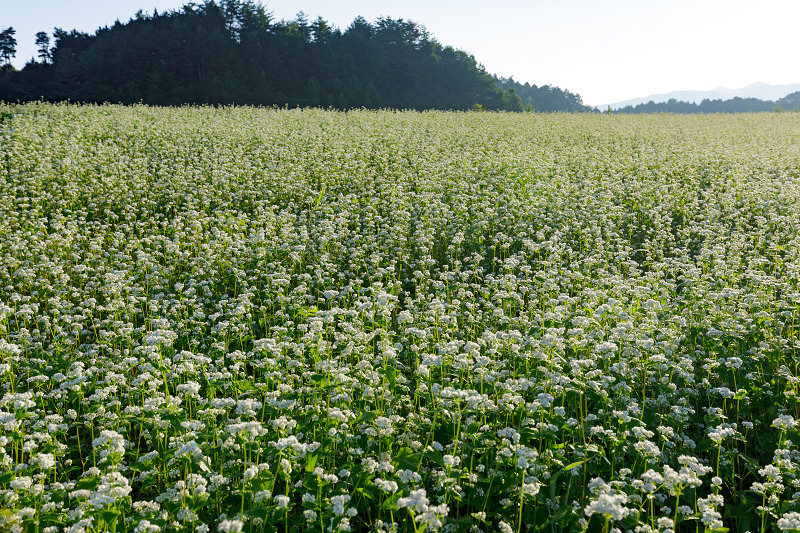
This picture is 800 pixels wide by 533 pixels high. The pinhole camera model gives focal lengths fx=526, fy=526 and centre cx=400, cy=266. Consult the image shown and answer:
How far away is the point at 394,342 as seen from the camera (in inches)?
300

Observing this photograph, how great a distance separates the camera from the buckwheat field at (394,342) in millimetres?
4328

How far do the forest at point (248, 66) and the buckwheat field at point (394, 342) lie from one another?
41.3 meters

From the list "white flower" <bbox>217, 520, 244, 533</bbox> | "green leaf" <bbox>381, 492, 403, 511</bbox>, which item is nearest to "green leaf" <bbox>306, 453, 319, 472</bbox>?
"green leaf" <bbox>381, 492, 403, 511</bbox>

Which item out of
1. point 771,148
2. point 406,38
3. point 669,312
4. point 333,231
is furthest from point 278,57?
point 669,312

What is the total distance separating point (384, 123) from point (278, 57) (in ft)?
154

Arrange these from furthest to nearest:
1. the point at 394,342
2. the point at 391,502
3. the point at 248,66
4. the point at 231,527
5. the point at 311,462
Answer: the point at 248,66 < the point at 394,342 < the point at 311,462 < the point at 391,502 < the point at 231,527

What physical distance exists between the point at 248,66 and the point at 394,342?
2516 inches

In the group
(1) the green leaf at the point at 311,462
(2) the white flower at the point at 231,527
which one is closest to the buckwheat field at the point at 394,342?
(2) the white flower at the point at 231,527

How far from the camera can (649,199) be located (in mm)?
13297

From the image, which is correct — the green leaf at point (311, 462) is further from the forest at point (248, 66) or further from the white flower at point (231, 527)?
the forest at point (248, 66)

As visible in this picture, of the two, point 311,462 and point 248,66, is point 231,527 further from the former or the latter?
point 248,66

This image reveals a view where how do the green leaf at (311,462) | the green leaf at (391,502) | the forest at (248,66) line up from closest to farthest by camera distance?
the green leaf at (391,502), the green leaf at (311,462), the forest at (248,66)

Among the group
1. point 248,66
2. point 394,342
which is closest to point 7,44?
point 248,66

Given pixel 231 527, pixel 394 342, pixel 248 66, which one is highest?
pixel 248 66
